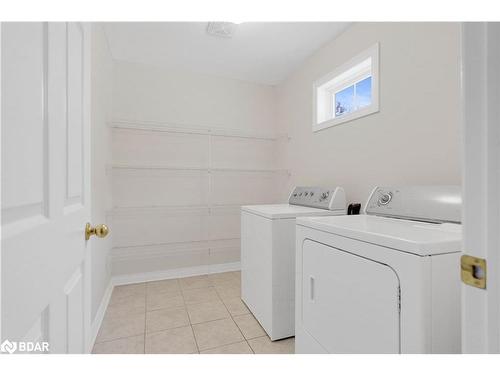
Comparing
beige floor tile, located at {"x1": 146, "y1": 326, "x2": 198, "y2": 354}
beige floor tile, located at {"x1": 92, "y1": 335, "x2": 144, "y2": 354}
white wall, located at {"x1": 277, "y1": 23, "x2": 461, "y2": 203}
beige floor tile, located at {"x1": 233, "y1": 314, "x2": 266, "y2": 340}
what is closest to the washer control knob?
white wall, located at {"x1": 277, "y1": 23, "x2": 461, "y2": 203}

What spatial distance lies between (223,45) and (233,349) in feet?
8.09

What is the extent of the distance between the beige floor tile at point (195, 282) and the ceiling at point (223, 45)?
234cm

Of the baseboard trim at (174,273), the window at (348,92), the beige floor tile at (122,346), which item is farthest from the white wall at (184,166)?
the beige floor tile at (122,346)

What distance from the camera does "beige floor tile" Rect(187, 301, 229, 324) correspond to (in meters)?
1.88

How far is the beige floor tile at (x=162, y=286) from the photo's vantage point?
239 cm

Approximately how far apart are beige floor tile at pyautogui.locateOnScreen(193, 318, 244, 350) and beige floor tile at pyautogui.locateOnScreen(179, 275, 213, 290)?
2.34 feet

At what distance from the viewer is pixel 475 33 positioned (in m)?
0.42

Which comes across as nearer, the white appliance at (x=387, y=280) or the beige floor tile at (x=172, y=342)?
the white appliance at (x=387, y=280)

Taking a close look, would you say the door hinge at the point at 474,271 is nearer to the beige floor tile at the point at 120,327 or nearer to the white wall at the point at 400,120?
the white wall at the point at 400,120

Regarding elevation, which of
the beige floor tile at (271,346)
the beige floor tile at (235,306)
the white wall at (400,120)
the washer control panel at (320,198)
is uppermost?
the white wall at (400,120)

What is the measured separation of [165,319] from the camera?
1859 mm

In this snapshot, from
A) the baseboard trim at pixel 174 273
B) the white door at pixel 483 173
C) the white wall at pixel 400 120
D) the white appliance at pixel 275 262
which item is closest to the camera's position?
the white door at pixel 483 173

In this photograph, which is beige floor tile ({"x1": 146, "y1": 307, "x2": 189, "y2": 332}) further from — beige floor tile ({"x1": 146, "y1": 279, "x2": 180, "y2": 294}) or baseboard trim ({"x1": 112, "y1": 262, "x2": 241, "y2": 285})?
baseboard trim ({"x1": 112, "y1": 262, "x2": 241, "y2": 285})

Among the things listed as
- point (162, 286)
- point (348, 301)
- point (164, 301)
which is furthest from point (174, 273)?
point (348, 301)
